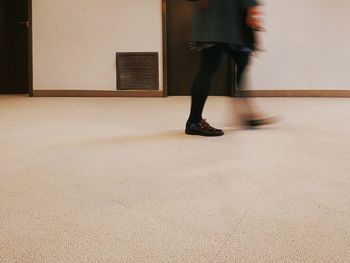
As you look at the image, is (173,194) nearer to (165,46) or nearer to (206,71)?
(206,71)

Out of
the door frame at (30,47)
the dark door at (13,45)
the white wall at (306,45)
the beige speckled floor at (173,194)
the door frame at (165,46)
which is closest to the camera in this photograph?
the beige speckled floor at (173,194)

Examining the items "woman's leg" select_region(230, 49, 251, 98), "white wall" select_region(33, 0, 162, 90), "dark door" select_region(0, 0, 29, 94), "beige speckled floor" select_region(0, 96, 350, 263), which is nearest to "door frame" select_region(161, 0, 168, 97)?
"white wall" select_region(33, 0, 162, 90)

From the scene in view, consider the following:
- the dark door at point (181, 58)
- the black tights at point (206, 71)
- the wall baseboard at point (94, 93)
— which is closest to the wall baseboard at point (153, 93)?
the wall baseboard at point (94, 93)

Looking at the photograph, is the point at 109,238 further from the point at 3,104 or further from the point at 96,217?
the point at 3,104

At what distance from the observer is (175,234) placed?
991 millimetres

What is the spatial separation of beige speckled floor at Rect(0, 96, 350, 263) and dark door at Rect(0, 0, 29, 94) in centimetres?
269

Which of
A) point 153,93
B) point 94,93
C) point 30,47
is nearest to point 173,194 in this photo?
point 153,93

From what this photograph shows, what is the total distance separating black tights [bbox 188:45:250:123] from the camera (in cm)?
222

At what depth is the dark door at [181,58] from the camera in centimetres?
452

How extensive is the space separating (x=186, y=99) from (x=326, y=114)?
1.52 m

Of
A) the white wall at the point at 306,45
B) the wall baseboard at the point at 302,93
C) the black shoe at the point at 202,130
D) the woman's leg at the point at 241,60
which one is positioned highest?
the white wall at the point at 306,45

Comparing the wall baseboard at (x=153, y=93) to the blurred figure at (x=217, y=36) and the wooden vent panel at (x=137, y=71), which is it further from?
the blurred figure at (x=217, y=36)

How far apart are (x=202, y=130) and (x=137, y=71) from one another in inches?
97.8

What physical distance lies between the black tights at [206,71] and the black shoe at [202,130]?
0.02 metres
